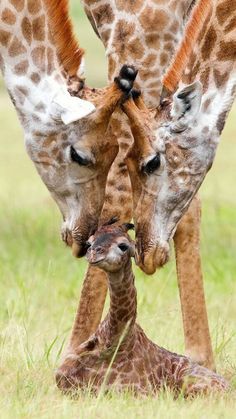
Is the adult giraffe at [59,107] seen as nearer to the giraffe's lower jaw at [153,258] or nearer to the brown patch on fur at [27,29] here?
the brown patch on fur at [27,29]

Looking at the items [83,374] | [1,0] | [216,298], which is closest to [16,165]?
[216,298]

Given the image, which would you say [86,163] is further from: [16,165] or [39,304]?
[16,165]

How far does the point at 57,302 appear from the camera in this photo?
8.59m

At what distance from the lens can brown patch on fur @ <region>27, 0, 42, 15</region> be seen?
6758 mm

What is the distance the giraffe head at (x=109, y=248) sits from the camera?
5.74 meters

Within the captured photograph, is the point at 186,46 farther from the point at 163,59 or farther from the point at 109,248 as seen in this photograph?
the point at 109,248

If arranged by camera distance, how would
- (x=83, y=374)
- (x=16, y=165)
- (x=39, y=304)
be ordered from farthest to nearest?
(x=16, y=165), (x=39, y=304), (x=83, y=374)

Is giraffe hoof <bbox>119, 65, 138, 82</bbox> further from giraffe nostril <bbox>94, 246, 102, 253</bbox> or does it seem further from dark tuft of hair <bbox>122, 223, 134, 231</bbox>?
giraffe nostril <bbox>94, 246, 102, 253</bbox>

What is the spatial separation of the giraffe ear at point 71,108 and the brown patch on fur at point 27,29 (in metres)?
0.48

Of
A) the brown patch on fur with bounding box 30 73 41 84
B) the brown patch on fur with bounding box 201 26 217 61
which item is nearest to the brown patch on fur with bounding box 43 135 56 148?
the brown patch on fur with bounding box 30 73 41 84

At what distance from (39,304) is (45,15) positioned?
2.20 meters

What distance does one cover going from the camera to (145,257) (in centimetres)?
631

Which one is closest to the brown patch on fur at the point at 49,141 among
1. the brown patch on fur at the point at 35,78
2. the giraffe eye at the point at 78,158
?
the giraffe eye at the point at 78,158

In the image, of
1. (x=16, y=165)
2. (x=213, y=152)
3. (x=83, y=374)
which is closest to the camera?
(x=83, y=374)
